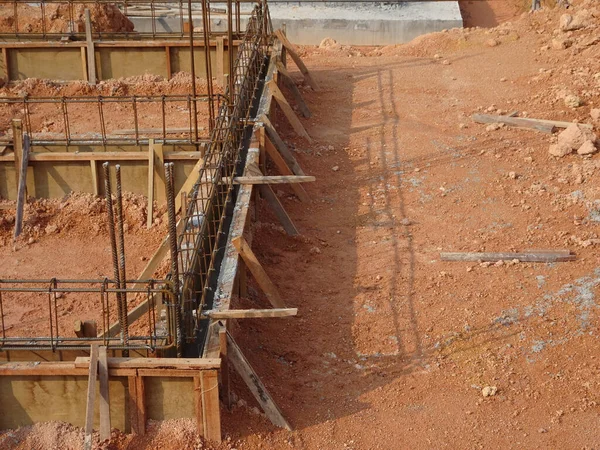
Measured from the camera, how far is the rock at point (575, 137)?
15.2m

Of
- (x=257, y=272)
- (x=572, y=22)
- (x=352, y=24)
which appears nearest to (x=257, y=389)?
(x=257, y=272)

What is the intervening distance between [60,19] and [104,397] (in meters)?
15.0

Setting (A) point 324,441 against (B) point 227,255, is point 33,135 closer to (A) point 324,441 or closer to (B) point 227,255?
(B) point 227,255

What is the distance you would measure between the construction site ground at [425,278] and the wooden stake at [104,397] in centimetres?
16

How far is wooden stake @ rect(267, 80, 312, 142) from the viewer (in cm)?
1633

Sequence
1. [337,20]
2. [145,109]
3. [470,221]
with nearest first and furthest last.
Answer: [470,221] < [145,109] < [337,20]

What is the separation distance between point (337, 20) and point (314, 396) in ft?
55.5

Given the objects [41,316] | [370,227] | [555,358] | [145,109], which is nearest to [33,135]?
[145,109]

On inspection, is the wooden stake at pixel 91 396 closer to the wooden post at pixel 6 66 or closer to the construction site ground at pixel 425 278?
the construction site ground at pixel 425 278

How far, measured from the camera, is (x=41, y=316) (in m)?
12.1

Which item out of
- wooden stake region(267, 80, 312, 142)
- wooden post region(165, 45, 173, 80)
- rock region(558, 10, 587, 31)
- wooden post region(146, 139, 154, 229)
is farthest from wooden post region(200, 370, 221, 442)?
rock region(558, 10, 587, 31)

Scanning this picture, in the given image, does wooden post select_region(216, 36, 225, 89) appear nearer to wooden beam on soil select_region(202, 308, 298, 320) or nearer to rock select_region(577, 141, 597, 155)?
rock select_region(577, 141, 597, 155)

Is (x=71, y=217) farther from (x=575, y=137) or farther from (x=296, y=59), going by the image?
(x=575, y=137)

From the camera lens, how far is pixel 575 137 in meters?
15.2
